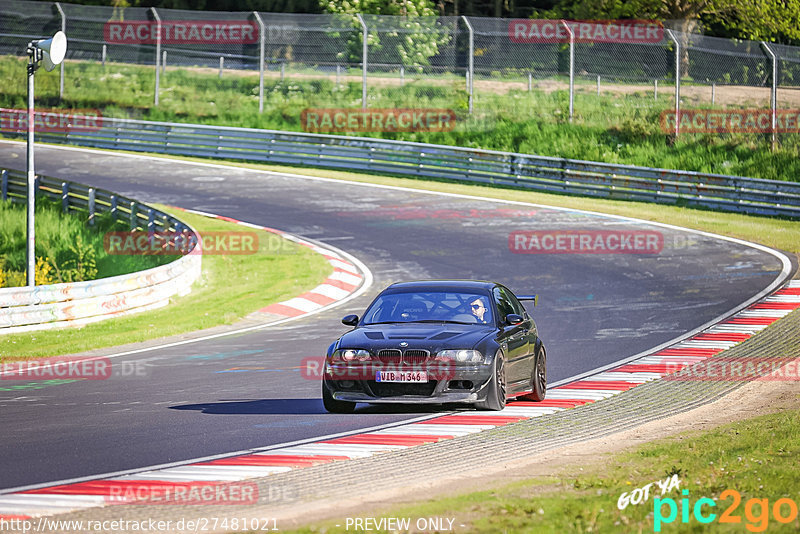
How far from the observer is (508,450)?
938 centimetres

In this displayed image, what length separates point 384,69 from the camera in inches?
1515

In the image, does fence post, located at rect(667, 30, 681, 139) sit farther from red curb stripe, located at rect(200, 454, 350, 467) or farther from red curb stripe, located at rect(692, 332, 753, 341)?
red curb stripe, located at rect(200, 454, 350, 467)

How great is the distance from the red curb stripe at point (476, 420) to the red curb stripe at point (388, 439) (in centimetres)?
74

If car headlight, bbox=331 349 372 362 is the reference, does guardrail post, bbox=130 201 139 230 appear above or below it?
below

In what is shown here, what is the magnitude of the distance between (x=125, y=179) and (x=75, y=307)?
17.4 meters

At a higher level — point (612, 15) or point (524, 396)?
point (612, 15)

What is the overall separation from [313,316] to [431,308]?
24.2 feet

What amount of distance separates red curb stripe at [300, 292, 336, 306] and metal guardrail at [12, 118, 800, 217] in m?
13.3

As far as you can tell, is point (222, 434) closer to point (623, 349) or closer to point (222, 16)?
point (623, 349)

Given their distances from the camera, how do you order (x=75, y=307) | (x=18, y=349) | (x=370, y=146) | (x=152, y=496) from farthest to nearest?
1. (x=370, y=146)
2. (x=75, y=307)
3. (x=18, y=349)
4. (x=152, y=496)

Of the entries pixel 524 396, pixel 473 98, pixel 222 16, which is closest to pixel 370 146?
pixel 473 98

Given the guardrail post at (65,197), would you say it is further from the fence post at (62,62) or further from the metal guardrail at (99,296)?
the fence post at (62,62)

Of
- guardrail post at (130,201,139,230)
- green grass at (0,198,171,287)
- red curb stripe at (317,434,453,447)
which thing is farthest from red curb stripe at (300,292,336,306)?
red curb stripe at (317,434,453,447)

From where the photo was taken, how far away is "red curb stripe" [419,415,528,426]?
11.0 meters
